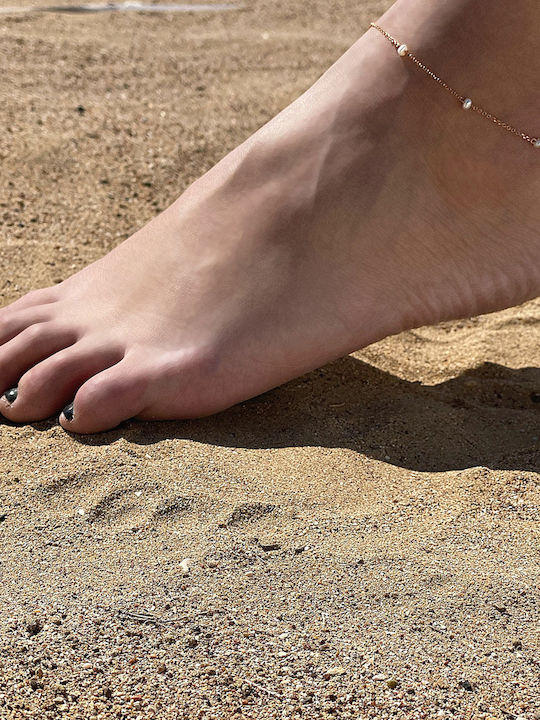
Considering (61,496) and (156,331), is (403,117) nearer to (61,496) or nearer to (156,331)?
(156,331)

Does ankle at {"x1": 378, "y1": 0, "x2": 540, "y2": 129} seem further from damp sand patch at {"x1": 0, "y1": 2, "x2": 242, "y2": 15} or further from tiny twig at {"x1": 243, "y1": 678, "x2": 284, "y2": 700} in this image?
damp sand patch at {"x1": 0, "y1": 2, "x2": 242, "y2": 15}

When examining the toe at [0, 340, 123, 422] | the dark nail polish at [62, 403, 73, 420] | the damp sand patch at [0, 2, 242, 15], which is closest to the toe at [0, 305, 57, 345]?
the toe at [0, 340, 123, 422]

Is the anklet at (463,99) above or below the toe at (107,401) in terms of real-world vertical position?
above

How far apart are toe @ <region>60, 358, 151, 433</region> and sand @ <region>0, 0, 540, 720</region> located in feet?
0.08

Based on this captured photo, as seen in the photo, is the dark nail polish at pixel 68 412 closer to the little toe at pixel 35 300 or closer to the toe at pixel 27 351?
the toe at pixel 27 351

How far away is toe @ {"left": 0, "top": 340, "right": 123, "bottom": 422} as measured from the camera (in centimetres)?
150

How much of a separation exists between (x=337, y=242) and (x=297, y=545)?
1.92ft

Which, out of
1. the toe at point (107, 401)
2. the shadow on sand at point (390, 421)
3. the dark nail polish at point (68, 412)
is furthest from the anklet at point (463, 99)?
the dark nail polish at point (68, 412)

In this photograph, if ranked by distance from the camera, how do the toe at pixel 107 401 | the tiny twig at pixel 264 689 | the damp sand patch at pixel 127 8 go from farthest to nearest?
the damp sand patch at pixel 127 8
the toe at pixel 107 401
the tiny twig at pixel 264 689

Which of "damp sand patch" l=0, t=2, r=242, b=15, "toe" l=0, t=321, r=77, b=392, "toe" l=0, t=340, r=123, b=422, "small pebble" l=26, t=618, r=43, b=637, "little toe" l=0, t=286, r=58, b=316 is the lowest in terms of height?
"small pebble" l=26, t=618, r=43, b=637

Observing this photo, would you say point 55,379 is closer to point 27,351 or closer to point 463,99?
point 27,351

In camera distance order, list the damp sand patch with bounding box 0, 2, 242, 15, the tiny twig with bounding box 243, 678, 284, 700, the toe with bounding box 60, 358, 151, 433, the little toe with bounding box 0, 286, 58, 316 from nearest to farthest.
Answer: the tiny twig with bounding box 243, 678, 284, 700 → the toe with bounding box 60, 358, 151, 433 → the little toe with bounding box 0, 286, 58, 316 → the damp sand patch with bounding box 0, 2, 242, 15

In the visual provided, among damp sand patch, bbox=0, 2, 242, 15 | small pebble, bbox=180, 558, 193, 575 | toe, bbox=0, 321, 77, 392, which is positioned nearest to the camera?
small pebble, bbox=180, 558, 193, 575

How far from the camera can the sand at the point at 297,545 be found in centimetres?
104
